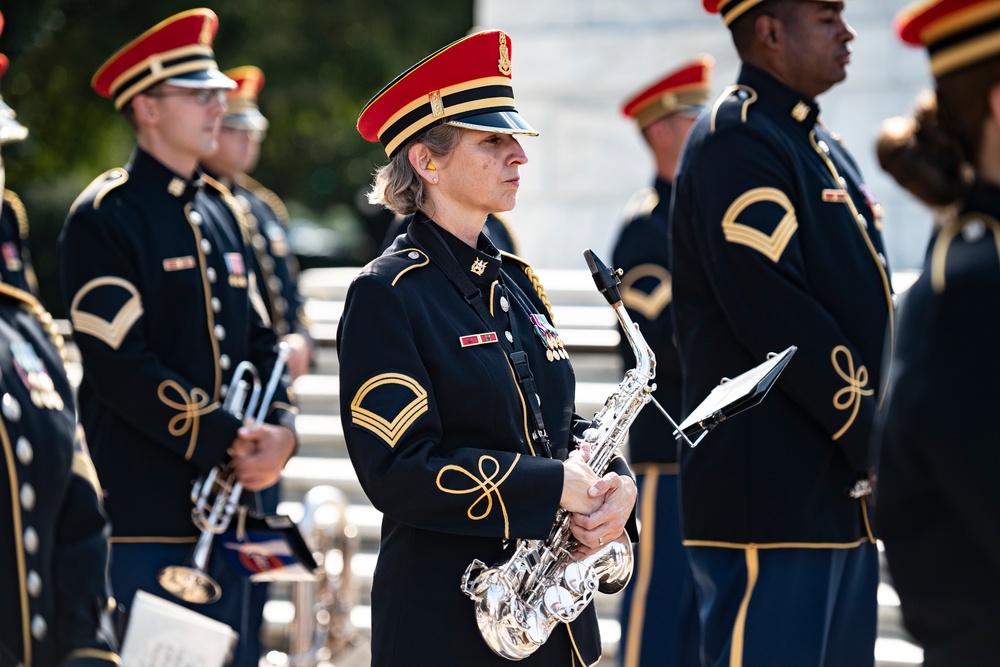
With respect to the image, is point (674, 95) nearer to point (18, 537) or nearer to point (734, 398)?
point (734, 398)

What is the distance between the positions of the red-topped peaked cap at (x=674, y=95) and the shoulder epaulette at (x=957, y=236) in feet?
16.2

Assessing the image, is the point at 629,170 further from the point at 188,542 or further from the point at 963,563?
the point at 963,563

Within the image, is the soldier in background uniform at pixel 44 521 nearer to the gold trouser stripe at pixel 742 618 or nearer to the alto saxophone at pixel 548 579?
the alto saxophone at pixel 548 579

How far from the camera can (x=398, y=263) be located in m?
3.77

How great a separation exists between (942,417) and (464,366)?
4.94ft

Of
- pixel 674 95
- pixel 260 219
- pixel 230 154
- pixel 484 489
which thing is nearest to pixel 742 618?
pixel 484 489

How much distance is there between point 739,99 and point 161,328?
91.4 inches

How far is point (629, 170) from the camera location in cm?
1084

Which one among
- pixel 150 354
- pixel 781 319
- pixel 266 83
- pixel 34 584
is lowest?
pixel 34 584

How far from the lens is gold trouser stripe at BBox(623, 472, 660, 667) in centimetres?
646

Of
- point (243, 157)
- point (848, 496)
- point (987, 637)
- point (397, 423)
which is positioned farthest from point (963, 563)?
point (243, 157)

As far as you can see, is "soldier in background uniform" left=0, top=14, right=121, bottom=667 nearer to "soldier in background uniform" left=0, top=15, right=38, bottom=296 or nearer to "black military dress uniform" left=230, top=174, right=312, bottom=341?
"soldier in background uniform" left=0, top=15, right=38, bottom=296

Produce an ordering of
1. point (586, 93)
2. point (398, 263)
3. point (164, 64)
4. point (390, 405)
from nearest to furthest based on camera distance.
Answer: point (390, 405) < point (398, 263) < point (164, 64) < point (586, 93)

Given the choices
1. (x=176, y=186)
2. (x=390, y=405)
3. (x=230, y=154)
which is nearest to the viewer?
(x=390, y=405)
